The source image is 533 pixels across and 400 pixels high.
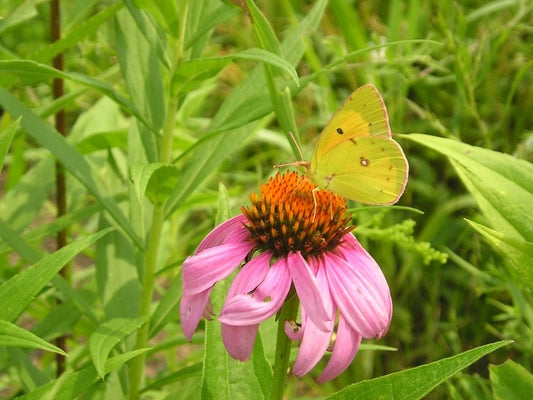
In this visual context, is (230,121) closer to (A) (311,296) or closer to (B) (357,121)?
(B) (357,121)

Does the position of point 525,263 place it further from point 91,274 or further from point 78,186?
point 91,274

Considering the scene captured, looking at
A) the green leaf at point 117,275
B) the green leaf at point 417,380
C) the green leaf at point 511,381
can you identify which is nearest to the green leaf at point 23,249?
the green leaf at point 117,275

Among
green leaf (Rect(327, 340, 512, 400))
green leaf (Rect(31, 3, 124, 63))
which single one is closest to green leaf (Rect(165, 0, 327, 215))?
green leaf (Rect(31, 3, 124, 63))

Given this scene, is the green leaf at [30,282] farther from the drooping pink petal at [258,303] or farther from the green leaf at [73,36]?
the green leaf at [73,36]

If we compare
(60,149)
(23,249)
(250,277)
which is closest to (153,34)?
(60,149)

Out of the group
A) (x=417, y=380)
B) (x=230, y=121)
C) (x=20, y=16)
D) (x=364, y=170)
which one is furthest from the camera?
(x=20, y=16)

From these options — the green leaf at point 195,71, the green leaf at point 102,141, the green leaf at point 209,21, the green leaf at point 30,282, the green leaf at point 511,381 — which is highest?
the green leaf at point 209,21

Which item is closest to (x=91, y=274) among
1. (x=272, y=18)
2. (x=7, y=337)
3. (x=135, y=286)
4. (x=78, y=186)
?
(x=78, y=186)

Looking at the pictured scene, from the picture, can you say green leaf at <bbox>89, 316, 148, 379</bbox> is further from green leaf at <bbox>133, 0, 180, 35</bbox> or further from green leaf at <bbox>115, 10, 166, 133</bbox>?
green leaf at <bbox>133, 0, 180, 35</bbox>
